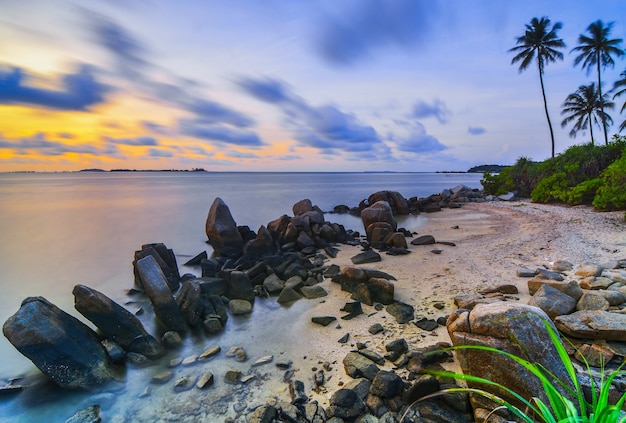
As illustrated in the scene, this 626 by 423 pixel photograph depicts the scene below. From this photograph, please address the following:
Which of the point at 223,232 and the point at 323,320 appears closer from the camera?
the point at 323,320

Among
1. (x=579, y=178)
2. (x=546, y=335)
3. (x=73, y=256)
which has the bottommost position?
(x=73, y=256)

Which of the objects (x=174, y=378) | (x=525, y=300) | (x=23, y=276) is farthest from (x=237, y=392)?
(x=23, y=276)

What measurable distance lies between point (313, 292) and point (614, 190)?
46.9ft

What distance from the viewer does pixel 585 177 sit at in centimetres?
1948

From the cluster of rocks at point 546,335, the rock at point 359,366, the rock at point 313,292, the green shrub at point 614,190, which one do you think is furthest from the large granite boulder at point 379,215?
the rock at point 359,366

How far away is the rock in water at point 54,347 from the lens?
13.9 feet

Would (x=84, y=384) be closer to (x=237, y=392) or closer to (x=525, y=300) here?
(x=237, y=392)

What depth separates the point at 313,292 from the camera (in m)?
7.19

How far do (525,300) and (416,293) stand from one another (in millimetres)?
1917

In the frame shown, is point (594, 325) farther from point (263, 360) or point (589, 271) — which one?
point (263, 360)

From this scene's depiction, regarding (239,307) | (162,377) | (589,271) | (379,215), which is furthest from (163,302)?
(379,215)

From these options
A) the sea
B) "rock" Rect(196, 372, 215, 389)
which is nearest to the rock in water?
the sea

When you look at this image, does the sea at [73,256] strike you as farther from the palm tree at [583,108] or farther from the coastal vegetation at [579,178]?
the palm tree at [583,108]

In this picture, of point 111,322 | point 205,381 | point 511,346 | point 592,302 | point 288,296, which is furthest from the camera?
point 288,296
